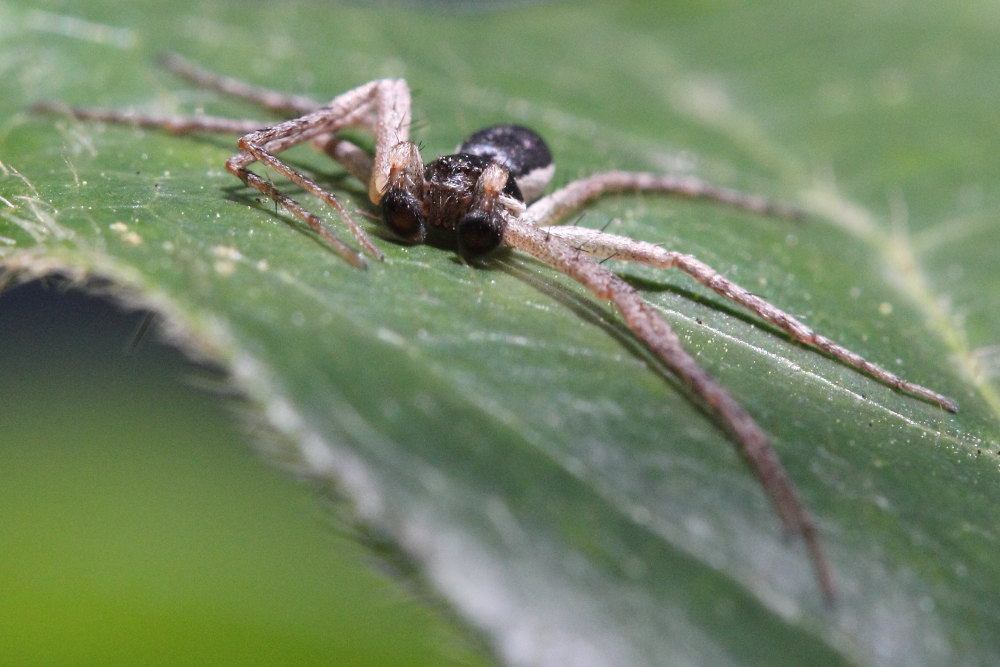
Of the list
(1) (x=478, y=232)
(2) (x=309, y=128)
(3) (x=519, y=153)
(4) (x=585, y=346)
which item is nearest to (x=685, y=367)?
(4) (x=585, y=346)

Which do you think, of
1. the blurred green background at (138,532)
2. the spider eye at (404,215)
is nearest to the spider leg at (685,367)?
the spider eye at (404,215)

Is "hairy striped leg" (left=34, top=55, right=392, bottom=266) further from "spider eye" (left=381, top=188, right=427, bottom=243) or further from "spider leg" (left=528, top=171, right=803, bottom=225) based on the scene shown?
"spider leg" (left=528, top=171, right=803, bottom=225)

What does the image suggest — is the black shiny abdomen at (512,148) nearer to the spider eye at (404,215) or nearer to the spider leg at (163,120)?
the spider eye at (404,215)

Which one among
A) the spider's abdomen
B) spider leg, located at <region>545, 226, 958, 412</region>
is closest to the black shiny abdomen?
the spider's abdomen

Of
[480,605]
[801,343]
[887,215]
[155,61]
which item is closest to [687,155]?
[887,215]

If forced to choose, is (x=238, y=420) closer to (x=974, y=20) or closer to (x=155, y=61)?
(x=155, y=61)

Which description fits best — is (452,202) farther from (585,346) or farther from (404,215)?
(585,346)
